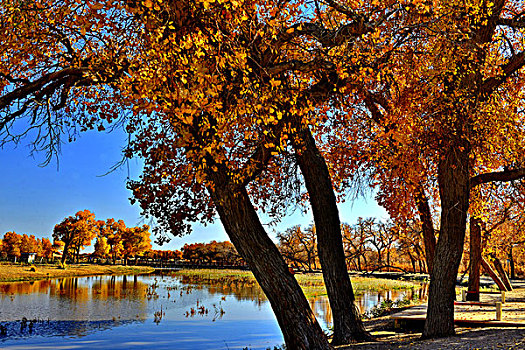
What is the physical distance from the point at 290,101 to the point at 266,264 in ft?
8.87

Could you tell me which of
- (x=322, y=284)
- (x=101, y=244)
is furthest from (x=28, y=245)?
(x=322, y=284)

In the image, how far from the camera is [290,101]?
19.7 ft

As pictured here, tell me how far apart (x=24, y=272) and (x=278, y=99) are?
38515mm

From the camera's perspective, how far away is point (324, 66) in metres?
6.86

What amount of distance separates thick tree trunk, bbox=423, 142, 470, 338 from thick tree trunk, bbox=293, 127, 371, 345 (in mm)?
1652

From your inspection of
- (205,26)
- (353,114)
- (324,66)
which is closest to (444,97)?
(353,114)

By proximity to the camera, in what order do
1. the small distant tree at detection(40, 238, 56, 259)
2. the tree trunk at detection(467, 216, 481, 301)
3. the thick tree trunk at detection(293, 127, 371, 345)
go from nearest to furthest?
the thick tree trunk at detection(293, 127, 371, 345) → the tree trunk at detection(467, 216, 481, 301) → the small distant tree at detection(40, 238, 56, 259)

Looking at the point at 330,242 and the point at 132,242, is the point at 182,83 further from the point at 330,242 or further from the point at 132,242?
the point at 132,242

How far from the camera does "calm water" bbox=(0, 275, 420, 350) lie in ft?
42.3

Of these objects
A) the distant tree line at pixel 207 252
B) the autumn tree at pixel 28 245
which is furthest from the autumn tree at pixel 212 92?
the autumn tree at pixel 28 245

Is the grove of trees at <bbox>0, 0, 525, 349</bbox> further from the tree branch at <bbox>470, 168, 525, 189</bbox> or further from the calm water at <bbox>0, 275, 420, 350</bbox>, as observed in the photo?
the calm water at <bbox>0, 275, 420, 350</bbox>

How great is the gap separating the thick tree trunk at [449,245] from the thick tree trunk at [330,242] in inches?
65.0

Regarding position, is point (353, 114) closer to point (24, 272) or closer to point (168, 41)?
point (168, 41)

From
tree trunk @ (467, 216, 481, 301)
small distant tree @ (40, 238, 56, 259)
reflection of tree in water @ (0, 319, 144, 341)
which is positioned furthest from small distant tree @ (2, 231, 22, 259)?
tree trunk @ (467, 216, 481, 301)
